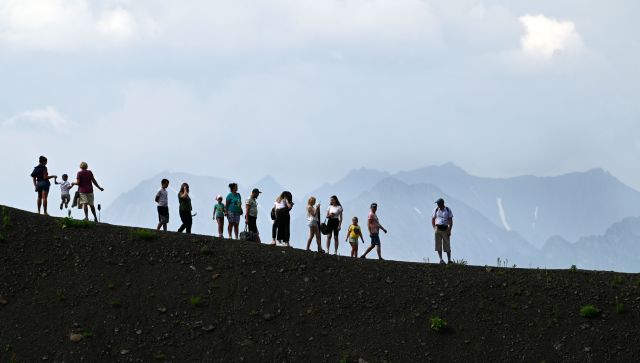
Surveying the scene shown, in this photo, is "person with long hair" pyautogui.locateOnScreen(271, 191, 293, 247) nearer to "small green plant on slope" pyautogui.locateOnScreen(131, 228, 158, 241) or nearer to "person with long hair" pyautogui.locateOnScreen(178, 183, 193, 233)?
"person with long hair" pyautogui.locateOnScreen(178, 183, 193, 233)

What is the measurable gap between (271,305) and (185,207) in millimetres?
6415

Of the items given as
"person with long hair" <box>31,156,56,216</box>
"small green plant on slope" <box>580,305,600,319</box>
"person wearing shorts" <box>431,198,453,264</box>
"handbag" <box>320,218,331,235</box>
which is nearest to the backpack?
"person with long hair" <box>31,156,56,216</box>

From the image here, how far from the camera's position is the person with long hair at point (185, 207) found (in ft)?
104

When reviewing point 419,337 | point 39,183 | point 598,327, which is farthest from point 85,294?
point 598,327

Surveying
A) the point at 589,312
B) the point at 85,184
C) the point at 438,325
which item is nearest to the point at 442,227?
the point at 438,325

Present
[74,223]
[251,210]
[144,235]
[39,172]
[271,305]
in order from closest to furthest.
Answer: [271,305]
[144,235]
[74,223]
[251,210]
[39,172]

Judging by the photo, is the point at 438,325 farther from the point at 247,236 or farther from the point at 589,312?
the point at 247,236

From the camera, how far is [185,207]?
32062mm

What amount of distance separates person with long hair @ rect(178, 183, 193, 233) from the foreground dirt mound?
1.36m

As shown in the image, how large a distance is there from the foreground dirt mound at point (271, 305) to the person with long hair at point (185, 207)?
Result: 1364mm

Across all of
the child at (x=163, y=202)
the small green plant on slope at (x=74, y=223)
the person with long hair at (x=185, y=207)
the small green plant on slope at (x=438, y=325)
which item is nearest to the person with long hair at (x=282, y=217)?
the person with long hair at (x=185, y=207)

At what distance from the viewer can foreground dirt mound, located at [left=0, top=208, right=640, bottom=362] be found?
83.7 feet

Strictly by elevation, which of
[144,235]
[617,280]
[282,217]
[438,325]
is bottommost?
[438,325]

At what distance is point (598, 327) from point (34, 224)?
18.9 meters
